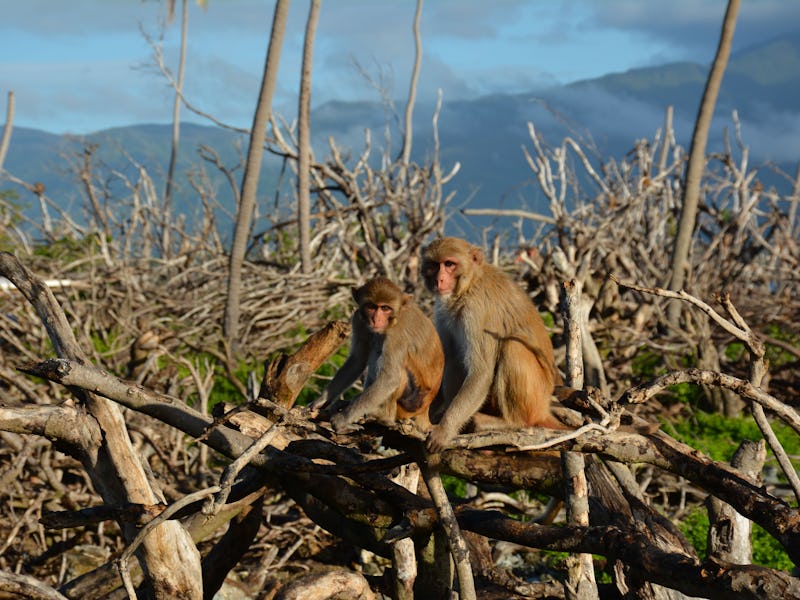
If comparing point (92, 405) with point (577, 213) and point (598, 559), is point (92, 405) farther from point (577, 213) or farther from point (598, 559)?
point (577, 213)

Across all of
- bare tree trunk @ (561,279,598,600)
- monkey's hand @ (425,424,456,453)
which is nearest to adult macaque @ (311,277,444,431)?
monkey's hand @ (425,424,456,453)

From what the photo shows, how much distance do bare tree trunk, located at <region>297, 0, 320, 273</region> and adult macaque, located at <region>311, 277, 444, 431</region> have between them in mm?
5860

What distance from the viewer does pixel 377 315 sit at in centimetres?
455

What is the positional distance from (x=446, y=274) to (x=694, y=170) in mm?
6830

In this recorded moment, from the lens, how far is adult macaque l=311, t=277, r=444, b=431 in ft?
14.9

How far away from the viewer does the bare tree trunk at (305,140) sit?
418 inches

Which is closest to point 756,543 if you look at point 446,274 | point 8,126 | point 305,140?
point 446,274

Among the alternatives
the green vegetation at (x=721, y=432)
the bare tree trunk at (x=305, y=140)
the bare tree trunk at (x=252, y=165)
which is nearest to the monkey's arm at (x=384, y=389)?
the green vegetation at (x=721, y=432)

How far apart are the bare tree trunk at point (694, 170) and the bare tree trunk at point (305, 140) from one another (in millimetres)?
4196

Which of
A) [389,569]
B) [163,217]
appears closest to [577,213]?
[163,217]

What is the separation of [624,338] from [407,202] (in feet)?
13.0

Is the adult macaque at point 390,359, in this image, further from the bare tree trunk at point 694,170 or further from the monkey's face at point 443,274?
the bare tree trunk at point 694,170

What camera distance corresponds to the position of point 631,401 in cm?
307

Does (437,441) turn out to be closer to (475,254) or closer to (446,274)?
(446,274)
